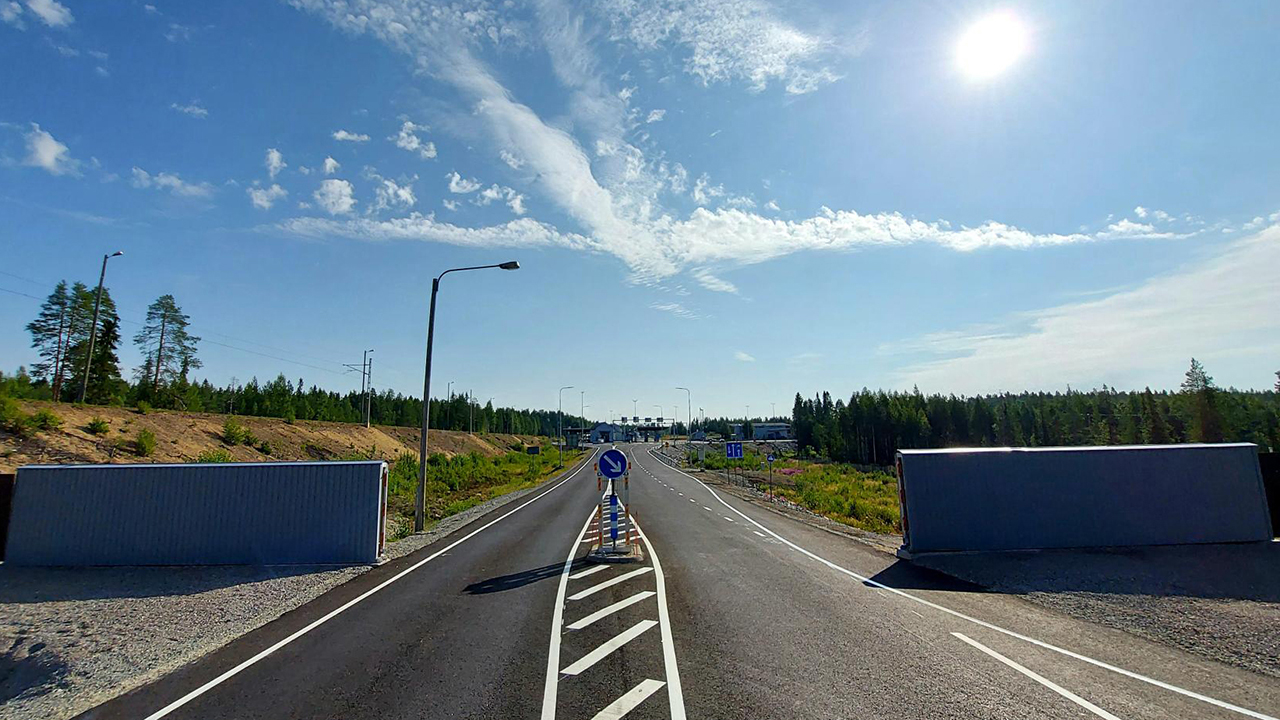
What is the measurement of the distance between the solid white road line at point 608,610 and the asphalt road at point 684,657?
47 mm

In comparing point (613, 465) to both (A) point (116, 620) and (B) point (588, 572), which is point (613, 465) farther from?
(A) point (116, 620)

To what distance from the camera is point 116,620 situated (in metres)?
9.45

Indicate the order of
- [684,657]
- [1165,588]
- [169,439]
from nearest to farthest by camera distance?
[684,657], [1165,588], [169,439]

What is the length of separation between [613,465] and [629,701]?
8.53 metres

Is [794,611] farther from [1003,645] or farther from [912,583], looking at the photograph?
[912,583]

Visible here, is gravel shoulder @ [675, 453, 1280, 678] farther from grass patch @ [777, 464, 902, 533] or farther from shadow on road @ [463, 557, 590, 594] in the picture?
shadow on road @ [463, 557, 590, 594]

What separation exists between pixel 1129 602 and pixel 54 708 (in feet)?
50.0

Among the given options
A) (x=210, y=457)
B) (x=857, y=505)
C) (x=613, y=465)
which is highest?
(x=613, y=465)

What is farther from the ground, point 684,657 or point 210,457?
point 210,457

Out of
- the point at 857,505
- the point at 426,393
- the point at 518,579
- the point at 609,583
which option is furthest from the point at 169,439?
the point at 857,505

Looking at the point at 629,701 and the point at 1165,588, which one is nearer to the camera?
the point at 629,701

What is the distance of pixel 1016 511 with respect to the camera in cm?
1444

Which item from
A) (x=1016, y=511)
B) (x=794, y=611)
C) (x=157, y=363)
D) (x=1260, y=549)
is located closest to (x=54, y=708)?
(x=794, y=611)

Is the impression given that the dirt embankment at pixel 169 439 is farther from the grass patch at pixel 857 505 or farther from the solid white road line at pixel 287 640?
the grass patch at pixel 857 505
